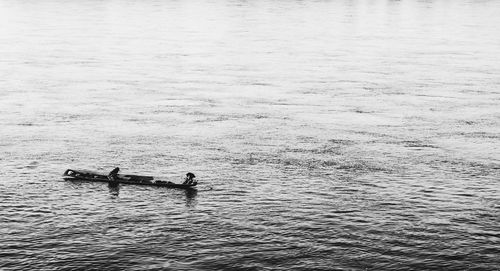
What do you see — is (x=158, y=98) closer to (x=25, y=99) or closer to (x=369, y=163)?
(x=25, y=99)

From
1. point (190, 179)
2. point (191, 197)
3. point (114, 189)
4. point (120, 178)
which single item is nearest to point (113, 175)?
point (120, 178)

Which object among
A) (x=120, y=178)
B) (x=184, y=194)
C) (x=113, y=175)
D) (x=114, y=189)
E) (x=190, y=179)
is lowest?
(x=184, y=194)

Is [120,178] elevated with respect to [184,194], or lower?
elevated

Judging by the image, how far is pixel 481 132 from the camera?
308 ft

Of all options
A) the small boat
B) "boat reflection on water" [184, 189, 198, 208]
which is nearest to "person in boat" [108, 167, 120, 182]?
the small boat

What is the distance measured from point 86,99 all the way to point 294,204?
54.0 metres

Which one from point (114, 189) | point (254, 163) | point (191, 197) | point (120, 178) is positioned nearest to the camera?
point (191, 197)

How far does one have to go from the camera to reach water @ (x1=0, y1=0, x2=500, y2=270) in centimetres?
5884

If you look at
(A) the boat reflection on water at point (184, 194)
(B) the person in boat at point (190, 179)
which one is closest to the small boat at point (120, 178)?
(B) the person in boat at point (190, 179)

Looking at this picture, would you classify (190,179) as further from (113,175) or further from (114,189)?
(113,175)

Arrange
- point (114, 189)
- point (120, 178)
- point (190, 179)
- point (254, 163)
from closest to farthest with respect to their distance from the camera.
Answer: point (114, 189)
point (190, 179)
point (120, 178)
point (254, 163)

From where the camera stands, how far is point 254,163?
81.1 metres

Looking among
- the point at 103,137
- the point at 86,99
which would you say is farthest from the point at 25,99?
the point at 103,137

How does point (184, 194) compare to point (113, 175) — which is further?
point (113, 175)
